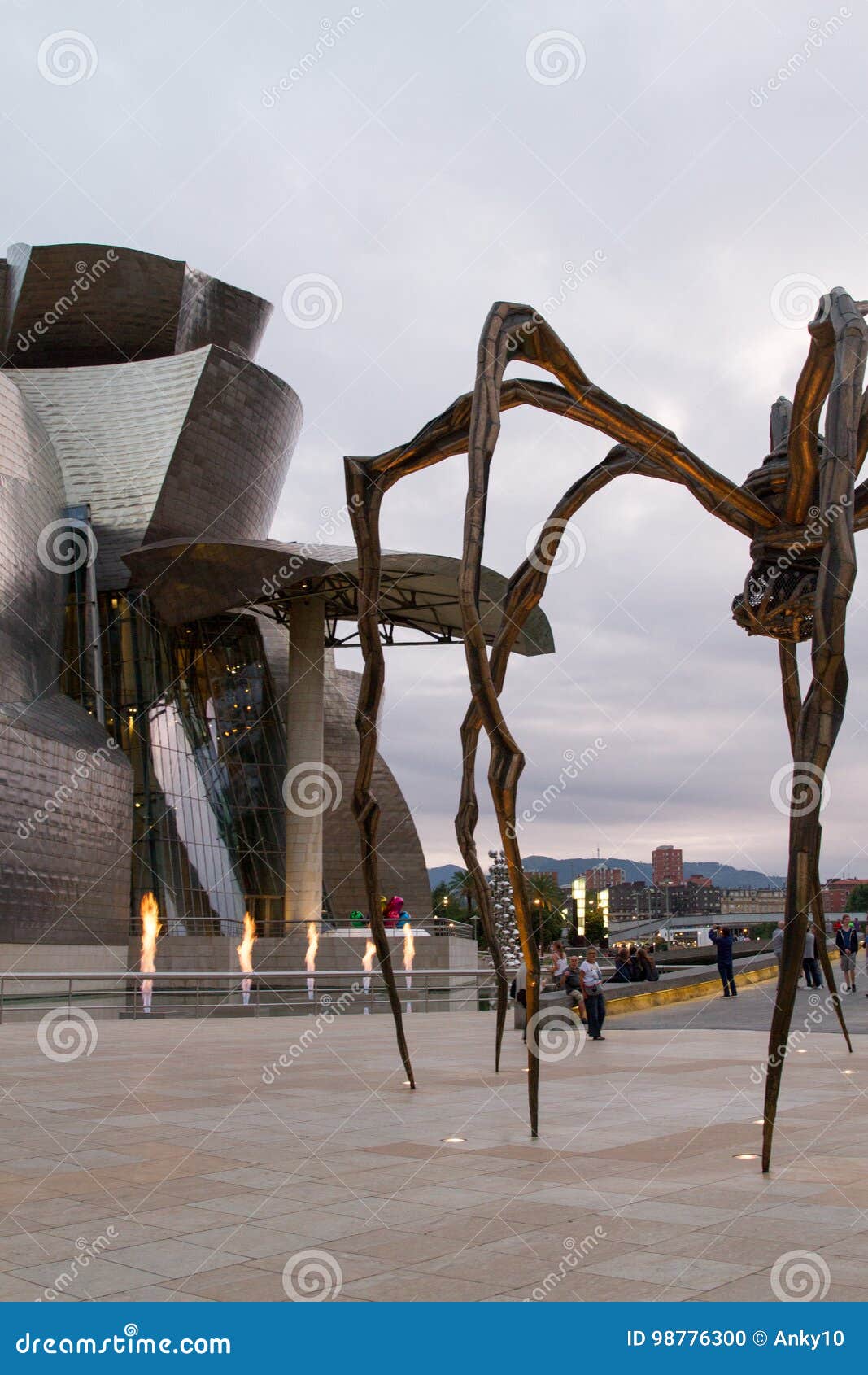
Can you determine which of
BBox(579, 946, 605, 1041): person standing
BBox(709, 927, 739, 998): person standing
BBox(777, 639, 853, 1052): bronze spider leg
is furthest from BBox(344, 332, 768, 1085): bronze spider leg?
BBox(709, 927, 739, 998): person standing

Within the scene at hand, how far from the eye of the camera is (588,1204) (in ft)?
17.7

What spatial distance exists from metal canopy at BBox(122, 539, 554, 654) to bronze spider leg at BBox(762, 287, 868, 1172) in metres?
26.1

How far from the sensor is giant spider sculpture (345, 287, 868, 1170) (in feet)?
17.2

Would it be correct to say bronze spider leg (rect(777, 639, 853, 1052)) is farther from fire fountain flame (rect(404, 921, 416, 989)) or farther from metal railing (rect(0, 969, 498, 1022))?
fire fountain flame (rect(404, 921, 416, 989))

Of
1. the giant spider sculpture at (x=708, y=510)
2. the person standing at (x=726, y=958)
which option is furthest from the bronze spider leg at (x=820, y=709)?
the person standing at (x=726, y=958)

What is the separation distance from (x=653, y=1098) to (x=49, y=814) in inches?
886

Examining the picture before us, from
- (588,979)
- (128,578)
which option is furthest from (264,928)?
(588,979)

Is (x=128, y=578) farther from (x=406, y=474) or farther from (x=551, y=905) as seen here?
(x=551, y=905)

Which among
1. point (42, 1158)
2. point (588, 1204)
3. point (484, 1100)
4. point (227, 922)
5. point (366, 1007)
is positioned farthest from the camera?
point (227, 922)

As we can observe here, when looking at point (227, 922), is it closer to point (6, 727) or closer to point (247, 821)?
point (247, 821)

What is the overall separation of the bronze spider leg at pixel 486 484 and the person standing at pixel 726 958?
1431 cm

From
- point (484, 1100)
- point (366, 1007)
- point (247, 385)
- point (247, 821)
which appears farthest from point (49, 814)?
point (484, 1100)

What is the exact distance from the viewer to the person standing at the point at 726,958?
20.3m

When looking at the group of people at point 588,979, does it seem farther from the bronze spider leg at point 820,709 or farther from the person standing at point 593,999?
the bronze spider leg at point 820,709
